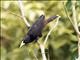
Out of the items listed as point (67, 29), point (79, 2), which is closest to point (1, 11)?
point (67, 29)

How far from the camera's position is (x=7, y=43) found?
2.95 metres

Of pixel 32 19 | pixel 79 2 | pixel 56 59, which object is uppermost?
pixel 79 2

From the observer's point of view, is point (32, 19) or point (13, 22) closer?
point (32, 19)

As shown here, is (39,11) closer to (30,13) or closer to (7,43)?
(30,13)

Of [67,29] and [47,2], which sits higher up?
[47,2]

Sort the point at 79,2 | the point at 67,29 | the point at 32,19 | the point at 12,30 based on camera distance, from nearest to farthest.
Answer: the point at 79,2
the point at 32,19
the point at 67,29
the point at 12,30

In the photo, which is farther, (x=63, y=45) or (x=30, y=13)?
(x=63, y=45)

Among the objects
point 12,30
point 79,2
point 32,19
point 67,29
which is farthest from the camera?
point 12,30

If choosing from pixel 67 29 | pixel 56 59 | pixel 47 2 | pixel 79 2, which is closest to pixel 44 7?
pixel 47 2

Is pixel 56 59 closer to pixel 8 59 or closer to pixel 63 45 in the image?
pixel 63 45

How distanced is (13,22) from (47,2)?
1.16ft

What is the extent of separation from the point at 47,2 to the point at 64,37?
13.8 inches

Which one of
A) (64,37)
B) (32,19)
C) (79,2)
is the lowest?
(64,37)

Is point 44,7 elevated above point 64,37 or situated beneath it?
elevated above
